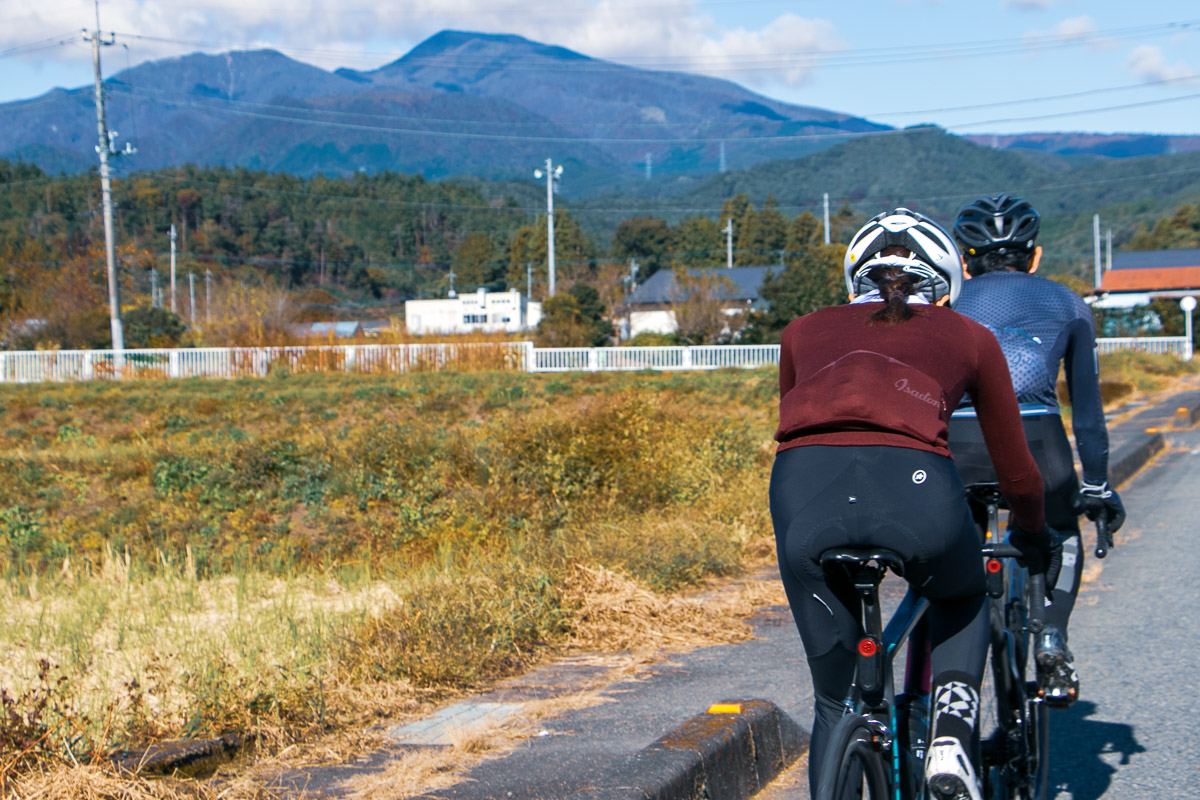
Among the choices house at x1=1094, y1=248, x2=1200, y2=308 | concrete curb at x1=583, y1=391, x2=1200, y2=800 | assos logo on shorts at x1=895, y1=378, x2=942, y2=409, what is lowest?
concrete curb at x1=583, y1=391, x2=1200, y2=800

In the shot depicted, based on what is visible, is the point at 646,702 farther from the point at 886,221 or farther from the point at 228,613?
the point at 228,613

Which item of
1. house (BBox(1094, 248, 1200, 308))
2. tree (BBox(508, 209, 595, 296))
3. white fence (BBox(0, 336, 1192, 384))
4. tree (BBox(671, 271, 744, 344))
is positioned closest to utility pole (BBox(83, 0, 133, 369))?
white fence (BBox(0, 336, 1192, 384))

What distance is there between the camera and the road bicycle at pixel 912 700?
7.55 feet

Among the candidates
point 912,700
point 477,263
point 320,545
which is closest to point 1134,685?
point 912,700

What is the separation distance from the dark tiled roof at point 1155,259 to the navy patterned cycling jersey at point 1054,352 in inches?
2872

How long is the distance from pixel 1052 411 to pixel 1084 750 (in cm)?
149

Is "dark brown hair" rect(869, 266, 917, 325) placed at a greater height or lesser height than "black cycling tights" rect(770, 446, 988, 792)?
greater

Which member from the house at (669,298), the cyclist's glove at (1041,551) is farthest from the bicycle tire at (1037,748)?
the house at (669,298)

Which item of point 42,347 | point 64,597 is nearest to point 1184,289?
point 42,347

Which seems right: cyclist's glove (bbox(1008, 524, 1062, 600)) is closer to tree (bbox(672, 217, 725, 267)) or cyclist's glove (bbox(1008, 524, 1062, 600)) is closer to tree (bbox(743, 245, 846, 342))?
tree (bbox(743, 245, 846, 342))

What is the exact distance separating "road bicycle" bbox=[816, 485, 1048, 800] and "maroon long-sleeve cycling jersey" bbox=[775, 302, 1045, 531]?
0.27 m

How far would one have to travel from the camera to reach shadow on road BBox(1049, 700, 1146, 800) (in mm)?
3801

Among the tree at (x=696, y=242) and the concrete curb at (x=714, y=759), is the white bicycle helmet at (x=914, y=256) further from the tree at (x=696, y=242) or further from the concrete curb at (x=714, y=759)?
the tree at (x=696, y=242)

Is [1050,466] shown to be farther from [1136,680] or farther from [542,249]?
[542,249]
